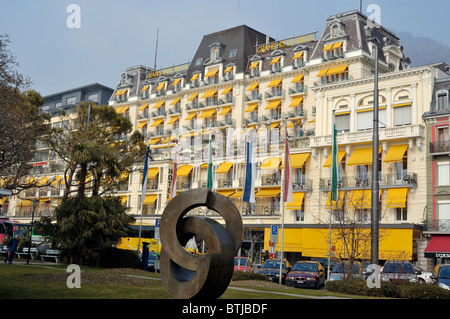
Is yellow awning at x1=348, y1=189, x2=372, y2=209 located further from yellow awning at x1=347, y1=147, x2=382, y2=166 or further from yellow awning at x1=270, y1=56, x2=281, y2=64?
yellow awning at x1=270, y1=56, x2=281, y2=64

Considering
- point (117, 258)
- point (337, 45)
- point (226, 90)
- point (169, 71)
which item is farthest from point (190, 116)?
point (117, 258)

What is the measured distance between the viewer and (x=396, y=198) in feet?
138

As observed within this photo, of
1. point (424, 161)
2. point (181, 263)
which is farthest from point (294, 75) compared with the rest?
point (181, 263)

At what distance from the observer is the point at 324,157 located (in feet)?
156

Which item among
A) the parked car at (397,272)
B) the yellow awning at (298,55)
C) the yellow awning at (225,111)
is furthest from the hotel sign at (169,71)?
the parked car at (397,272)

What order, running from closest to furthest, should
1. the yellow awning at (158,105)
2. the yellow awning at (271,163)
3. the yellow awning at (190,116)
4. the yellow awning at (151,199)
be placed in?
1. the yellow awning at (271,163)
2. the yellow awning at (151,199)
3. the yellow awning at (190,116)
4. the yellow awning at (158,105)

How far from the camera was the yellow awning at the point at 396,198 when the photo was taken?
137 feet

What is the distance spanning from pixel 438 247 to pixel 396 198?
198 inches

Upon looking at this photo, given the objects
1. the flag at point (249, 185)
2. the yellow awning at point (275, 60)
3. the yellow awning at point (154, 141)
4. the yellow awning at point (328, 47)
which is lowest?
the flag at point (249, 185)

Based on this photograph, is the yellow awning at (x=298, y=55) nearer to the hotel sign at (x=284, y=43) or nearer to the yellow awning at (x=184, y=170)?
the hotel sign at (x=284, y=43)

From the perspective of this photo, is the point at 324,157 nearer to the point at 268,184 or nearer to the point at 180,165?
the point at 268,184

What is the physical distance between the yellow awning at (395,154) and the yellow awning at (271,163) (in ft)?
35.9
